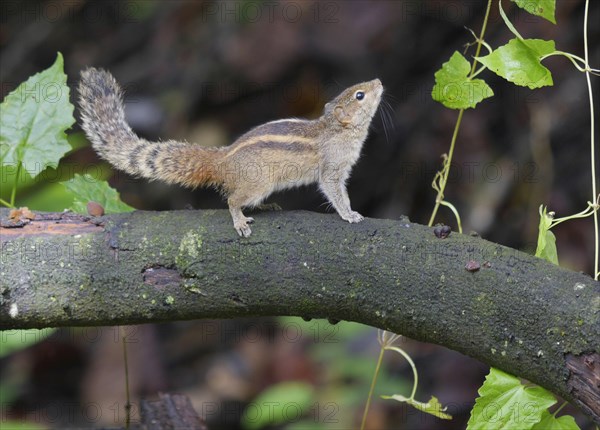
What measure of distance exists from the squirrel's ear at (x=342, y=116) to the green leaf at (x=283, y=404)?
6.98 ft

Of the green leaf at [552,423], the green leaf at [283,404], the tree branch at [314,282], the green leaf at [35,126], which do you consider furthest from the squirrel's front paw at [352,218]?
the green leaf at [283,404]

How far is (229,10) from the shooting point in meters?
6.20

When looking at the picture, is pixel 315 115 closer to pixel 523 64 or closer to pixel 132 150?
pixel 132 150

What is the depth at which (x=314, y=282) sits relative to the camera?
2355mm

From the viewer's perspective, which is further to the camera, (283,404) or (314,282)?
(283,404)

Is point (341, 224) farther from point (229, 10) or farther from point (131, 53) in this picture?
point (131, 53)

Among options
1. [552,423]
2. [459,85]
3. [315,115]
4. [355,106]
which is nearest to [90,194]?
[355,106]

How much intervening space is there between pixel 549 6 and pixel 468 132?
3226 millimetres

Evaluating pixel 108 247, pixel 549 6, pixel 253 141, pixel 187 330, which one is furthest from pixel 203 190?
pixel 549 6

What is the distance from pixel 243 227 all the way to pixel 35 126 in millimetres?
873

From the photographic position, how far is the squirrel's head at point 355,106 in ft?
10.7

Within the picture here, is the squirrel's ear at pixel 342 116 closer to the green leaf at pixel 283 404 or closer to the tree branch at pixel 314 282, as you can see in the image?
the tree branch at pixel 314 282

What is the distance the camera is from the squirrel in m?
2.97

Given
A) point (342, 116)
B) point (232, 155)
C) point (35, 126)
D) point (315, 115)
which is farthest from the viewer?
point (315, 115)
